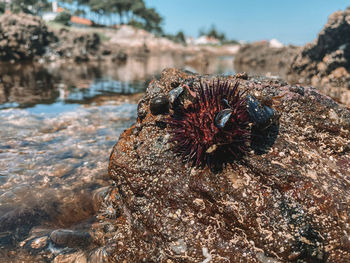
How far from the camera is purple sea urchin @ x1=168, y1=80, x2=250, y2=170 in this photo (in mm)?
2580

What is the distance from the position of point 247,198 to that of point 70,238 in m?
2.30

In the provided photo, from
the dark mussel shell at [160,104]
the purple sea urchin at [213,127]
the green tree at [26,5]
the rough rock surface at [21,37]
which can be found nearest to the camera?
the purple sea urchin at [213,127]

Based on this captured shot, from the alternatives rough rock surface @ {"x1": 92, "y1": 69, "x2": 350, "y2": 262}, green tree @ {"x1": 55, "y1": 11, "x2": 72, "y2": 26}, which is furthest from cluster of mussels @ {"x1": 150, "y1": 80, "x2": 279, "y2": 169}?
green tree @ {"x1": 55, "y1": 11, "x2": 72, "y2": 26}

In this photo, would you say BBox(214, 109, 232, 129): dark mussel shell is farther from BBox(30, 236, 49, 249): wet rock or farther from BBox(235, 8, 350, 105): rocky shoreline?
BBox(235, 8, 350, 105): rocky shoreline

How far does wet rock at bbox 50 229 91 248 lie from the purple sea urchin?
1.71 meters

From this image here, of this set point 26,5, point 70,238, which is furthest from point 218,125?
point 26,5

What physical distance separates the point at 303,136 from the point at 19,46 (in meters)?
31.4

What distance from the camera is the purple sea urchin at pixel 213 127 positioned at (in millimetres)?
2580

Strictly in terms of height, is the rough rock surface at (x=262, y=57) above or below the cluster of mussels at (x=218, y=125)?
above

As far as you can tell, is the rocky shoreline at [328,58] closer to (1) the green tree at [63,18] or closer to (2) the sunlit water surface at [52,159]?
(2) the sunlit water surface at [52,159]

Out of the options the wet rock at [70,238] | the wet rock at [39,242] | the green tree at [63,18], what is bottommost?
the wet rock at [39,242]

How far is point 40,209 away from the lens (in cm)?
383

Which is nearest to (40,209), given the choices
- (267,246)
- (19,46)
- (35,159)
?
(35,159)

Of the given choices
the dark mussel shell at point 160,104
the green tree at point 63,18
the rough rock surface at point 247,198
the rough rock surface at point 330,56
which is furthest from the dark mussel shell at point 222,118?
the green tree at point 63,18
